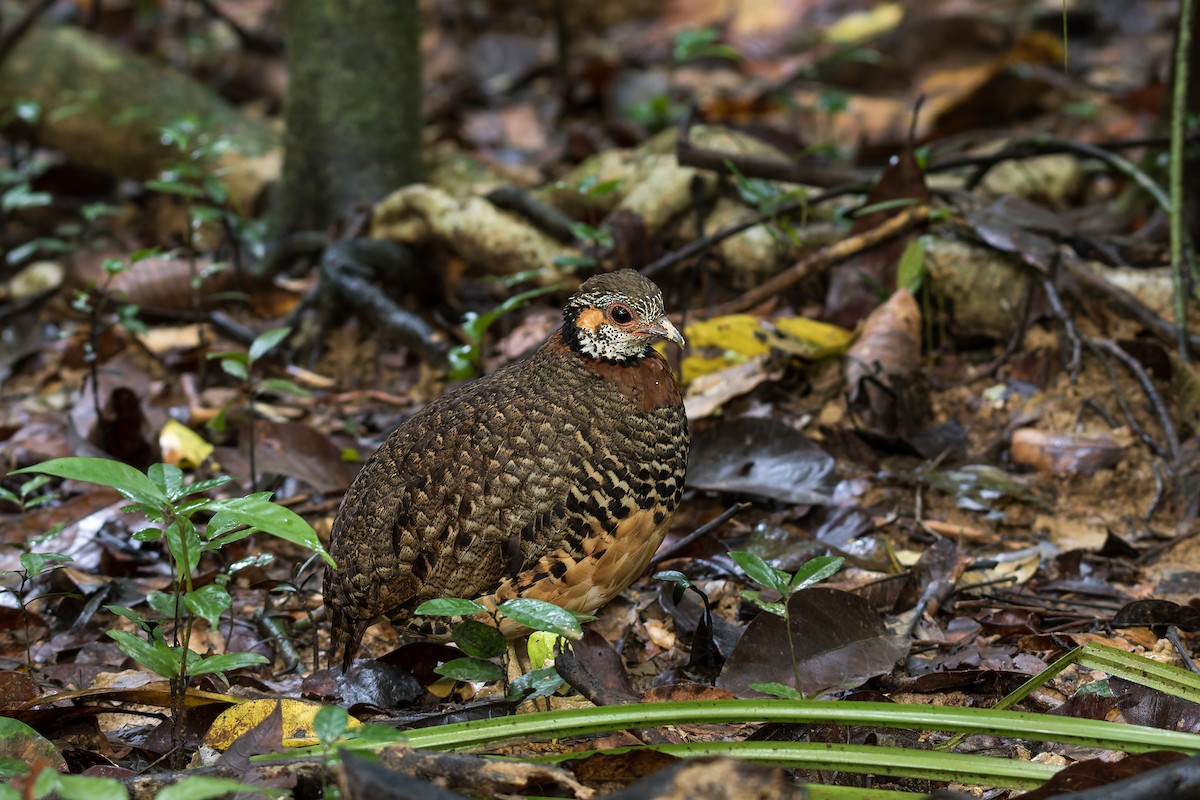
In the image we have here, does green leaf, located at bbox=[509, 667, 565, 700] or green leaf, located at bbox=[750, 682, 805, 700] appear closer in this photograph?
green leaf, located at bbox=[750, 682, 805, 700]

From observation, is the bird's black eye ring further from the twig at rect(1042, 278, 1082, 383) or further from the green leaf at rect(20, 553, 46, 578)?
the twig at rect(1042, 278, 1082, 383)

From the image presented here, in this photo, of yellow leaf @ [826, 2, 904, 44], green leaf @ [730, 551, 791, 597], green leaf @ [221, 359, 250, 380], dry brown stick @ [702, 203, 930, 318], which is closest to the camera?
green leaf @ [730, 551, 791, 597]

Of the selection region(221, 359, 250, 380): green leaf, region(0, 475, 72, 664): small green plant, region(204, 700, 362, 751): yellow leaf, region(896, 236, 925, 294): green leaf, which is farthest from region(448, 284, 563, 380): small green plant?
region(204, 700, 362, 751): yellow leaf

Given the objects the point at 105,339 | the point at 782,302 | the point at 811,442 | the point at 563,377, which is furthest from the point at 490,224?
the point at 563,377

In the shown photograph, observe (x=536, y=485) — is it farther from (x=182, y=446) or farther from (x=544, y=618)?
A: (x=182, y=446)

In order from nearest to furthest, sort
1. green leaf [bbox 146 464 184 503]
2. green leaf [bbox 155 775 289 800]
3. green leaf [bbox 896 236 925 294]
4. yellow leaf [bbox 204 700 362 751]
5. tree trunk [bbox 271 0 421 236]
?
green leaf [bbox 155 775 289 800] < green leaf [bbox 146 464 184 503] < yellow leaf [bbox 204 700 362 751] < green leaf [bbox 896 236 925 294] < tree trunk [bbox 271 0 421 236]

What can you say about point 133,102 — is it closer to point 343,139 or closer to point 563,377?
point 343,139

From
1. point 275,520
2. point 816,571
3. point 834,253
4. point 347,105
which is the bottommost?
point 834,253

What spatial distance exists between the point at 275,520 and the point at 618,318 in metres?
1.30

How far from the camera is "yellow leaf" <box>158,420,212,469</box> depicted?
4538 millimetres

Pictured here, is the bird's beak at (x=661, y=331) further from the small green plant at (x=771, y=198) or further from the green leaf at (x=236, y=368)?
the small green plant at (x=771, y=198)

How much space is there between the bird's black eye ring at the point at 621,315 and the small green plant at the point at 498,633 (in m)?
0.86

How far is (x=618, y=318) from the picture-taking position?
3.26 meters

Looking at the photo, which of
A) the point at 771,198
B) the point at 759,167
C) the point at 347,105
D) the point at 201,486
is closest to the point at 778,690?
the point at 201,486
